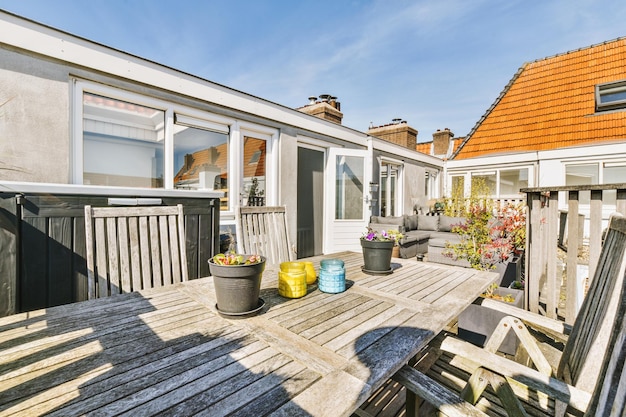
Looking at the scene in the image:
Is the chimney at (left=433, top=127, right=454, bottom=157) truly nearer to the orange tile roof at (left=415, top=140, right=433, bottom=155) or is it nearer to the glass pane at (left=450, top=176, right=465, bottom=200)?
the orange tile roof at (left=415, top=140, right=433, bottom=155)

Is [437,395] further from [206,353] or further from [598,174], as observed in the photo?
[598,174]

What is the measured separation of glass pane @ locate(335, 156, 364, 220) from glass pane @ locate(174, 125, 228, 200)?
2.12 metres

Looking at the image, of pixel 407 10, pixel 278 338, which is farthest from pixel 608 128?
pixel 278 338

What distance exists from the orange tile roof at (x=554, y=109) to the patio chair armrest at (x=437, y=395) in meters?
8.86

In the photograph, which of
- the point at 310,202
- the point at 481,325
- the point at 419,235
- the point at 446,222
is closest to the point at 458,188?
the point at 446,222

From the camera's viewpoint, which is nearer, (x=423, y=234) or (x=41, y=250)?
(x=41, y=250)

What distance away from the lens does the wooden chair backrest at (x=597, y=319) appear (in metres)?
0.82

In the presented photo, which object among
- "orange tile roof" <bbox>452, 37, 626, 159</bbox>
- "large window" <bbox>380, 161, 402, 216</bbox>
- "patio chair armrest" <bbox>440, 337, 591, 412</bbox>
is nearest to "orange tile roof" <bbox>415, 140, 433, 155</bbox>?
"orange tile roof" <bbox>452, 37, 626, 159</bbox>

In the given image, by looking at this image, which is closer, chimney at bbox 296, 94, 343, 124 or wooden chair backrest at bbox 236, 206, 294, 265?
wooden chair backrest at bbox 236, 206, 294, 265

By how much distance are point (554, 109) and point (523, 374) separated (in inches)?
380

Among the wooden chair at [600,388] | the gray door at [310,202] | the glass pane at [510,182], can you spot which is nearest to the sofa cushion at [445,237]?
the gray door at [310,202]

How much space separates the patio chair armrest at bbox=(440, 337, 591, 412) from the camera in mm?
822

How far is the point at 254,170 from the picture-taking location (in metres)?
4.17

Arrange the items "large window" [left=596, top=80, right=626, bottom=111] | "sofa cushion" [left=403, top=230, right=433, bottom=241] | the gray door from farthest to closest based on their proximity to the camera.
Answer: "large window" [left=596, top=80, right=626, bottom=111], "sofa cushion" [left=403, top=230, right=433, bottom=241], the gray door
